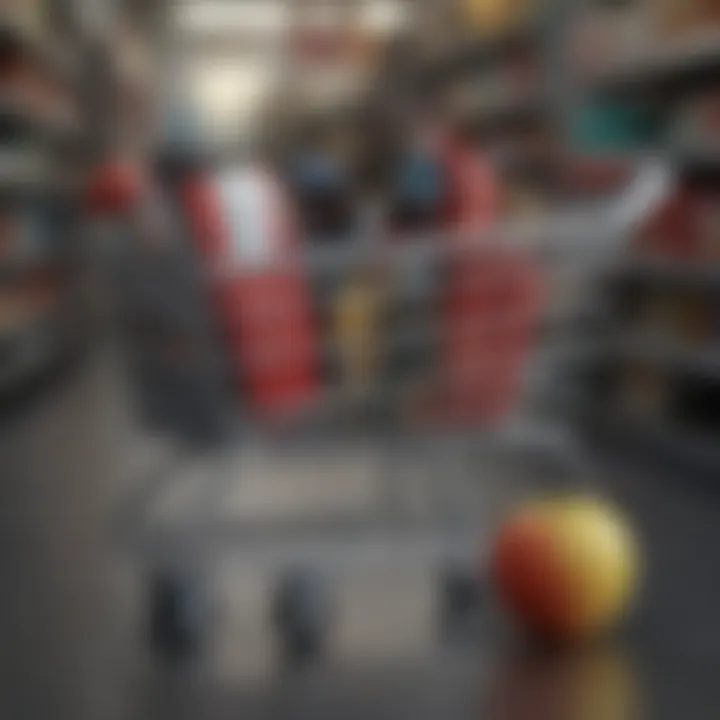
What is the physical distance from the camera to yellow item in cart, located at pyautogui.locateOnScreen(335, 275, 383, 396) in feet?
5.43

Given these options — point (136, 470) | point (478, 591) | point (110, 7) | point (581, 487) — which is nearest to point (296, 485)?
point (136, 470)

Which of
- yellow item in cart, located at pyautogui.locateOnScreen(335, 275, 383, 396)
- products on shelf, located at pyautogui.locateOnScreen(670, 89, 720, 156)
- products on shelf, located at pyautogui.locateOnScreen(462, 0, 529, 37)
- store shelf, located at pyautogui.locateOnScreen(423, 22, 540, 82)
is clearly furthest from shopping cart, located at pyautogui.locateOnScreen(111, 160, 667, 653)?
store shelf, located at pyautogui.locateOnScreen(423, 22, 540, 82)

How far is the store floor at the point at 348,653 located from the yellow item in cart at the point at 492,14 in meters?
2.99

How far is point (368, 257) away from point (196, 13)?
220 inches

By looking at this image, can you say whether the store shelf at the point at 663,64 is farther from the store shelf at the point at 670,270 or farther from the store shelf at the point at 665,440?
the store shelf at the point at 665,440

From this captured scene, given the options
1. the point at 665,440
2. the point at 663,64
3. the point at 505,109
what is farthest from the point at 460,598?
the point at 505,109

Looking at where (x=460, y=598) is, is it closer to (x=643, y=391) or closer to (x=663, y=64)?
(x=643, y=391)

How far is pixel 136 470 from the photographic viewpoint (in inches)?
111

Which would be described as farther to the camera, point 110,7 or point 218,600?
point 110,7

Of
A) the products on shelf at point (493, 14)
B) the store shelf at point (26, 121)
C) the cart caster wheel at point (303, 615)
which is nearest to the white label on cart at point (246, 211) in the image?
the cart caster wheel at point (303, 615)

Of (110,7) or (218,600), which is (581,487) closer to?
(218,600)

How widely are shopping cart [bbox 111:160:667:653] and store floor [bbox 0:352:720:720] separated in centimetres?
5

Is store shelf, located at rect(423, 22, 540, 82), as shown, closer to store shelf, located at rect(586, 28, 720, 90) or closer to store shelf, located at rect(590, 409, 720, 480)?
store shelf, located at rect(586, 28, 720, 90)

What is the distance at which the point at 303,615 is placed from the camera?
163 centimetres
